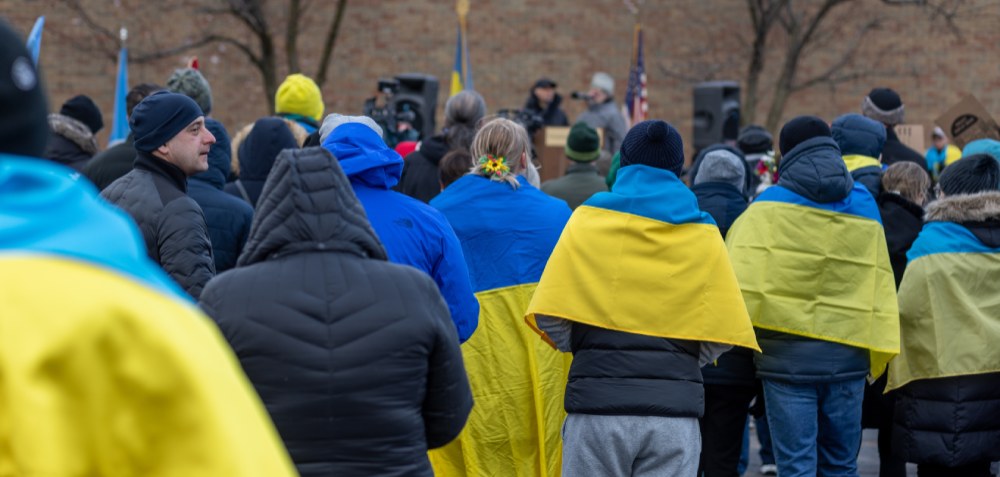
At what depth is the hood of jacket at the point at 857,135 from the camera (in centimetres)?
758

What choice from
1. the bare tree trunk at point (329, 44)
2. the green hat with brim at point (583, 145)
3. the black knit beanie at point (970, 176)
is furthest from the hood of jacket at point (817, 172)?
the bare tree trunk at point (329, 44)

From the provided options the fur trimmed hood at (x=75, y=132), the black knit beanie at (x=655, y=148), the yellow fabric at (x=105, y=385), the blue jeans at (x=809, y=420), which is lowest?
the blue jeans at (x=809, y=420)

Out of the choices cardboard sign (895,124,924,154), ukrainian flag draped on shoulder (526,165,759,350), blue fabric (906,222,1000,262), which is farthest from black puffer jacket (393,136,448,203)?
cardboard sign (895,124,924,154)

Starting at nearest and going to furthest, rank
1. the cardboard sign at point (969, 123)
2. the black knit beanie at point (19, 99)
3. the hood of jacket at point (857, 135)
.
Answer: the black knit beanie at point (19, 99) → the hood of jacket at point (857, 135) → the cardboard sign at point (969, 123)

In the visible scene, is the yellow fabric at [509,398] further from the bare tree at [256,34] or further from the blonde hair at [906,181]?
the bare tree at [256,34]

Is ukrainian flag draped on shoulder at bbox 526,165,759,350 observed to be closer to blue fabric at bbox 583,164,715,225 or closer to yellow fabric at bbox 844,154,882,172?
blue fabric at bbox 583,164,715,225

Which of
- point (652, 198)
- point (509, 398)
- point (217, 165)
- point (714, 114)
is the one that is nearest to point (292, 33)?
point (714, 114)

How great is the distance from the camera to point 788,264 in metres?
6.23

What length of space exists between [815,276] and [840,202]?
1.13 feet

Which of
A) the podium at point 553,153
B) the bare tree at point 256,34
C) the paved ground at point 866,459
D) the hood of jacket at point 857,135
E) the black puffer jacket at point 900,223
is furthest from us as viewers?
the bare tree at point 256,34

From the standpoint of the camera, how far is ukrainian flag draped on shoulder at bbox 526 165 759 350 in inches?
198

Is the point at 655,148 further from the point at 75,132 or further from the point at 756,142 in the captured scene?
the point at 756,142

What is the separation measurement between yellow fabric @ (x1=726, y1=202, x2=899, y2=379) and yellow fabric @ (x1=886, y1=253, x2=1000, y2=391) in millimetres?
387

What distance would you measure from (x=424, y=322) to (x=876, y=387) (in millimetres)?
4588
